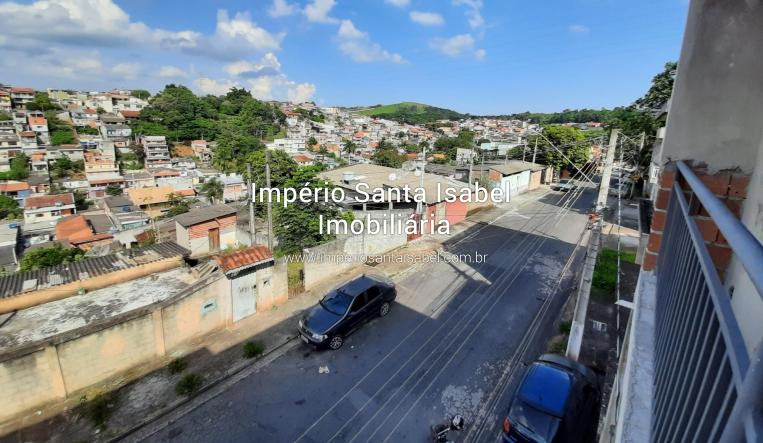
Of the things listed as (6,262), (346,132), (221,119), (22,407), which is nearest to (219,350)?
(22,407)

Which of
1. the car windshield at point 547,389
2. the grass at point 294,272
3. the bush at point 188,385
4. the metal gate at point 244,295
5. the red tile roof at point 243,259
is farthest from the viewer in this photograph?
the grass at point 294,272

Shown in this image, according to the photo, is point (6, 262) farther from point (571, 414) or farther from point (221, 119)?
point (221, 119)

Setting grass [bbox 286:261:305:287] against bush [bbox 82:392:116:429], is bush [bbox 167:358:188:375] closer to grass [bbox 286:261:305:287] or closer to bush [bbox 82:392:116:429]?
bush [bbox 82:392:116:429]

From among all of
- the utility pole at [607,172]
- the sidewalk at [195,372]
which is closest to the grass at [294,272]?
the sidewalk at [195,372]

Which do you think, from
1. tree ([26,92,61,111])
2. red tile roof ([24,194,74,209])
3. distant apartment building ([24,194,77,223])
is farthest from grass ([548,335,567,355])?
tree ([26,92,61,111])

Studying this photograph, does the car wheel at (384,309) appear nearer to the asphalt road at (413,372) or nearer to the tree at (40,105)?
the asphalt road at (413,372)

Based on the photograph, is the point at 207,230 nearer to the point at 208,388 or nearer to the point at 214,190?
the point at 208,388

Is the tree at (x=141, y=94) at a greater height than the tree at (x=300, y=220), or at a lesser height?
greater
